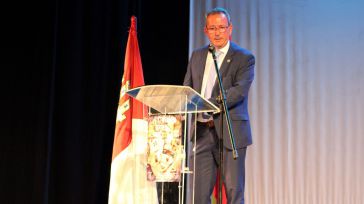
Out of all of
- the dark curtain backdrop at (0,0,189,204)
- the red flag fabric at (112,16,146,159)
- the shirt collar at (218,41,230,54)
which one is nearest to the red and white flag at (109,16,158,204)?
the red flag fabric at (112,16,146,159)

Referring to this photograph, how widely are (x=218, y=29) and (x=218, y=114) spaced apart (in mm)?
635

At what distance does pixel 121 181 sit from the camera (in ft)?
12.5

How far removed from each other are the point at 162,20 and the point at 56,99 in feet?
4.73

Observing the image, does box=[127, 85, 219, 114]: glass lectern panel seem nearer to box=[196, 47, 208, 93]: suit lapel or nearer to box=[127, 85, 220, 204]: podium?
box=[127, 85, 220, 204]: podium

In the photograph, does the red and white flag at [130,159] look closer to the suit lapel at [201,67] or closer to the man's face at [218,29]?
the suit lapel at [201,67]

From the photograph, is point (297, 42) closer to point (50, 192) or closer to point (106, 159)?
point (106, 159)

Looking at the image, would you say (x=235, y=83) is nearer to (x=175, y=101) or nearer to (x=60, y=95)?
(x=175, y=101)

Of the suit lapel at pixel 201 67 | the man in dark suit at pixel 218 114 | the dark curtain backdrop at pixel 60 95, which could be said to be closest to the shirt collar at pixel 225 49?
the man in dark suit at pixel 218 114

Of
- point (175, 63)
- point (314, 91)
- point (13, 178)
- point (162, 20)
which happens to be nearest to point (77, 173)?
point (13, 178)

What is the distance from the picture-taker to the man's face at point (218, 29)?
3.23 meters

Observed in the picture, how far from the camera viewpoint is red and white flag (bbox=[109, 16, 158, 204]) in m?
3.79

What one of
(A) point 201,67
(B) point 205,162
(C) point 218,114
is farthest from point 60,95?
(C) point 218,114

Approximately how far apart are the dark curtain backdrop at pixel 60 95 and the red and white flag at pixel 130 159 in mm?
655

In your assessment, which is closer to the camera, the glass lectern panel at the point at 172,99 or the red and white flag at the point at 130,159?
the glass lectern panel at the point at 172,99
